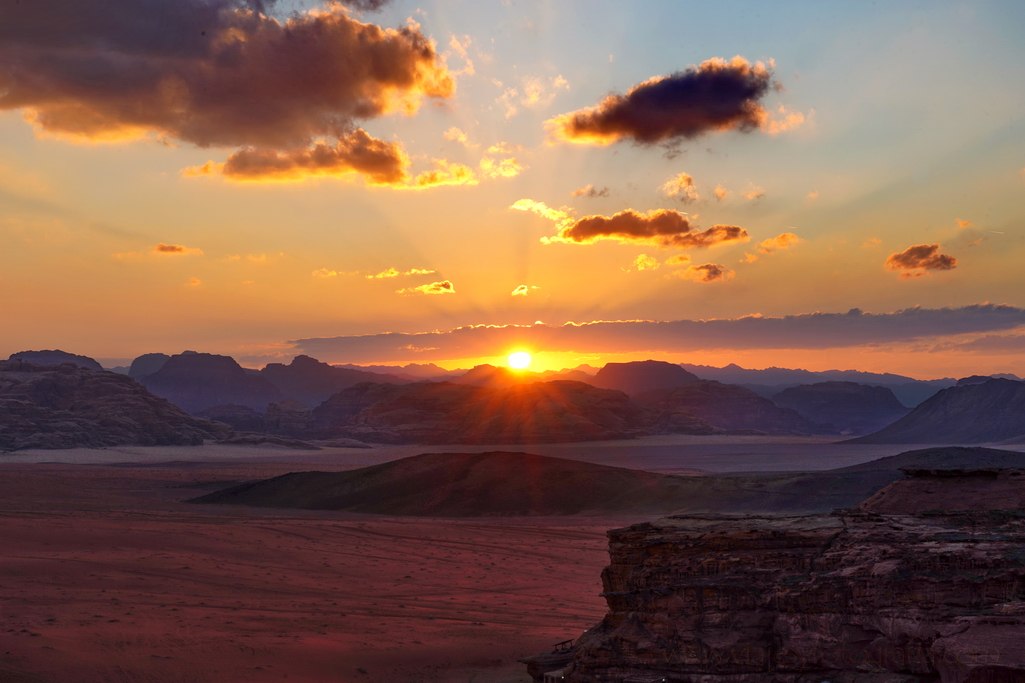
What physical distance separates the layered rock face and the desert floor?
225 inches

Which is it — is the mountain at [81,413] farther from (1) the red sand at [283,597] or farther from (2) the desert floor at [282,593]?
(1) the red sand at [283,597]

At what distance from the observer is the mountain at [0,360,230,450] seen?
13862cm

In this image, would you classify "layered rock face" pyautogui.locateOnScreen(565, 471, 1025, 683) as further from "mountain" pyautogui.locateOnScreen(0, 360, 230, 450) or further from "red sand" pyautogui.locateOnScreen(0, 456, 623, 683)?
"mountain" pyautogui.locateOnScreen(0, 360, 230, 450)

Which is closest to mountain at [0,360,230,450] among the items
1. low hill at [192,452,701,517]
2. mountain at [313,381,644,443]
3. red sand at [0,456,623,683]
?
mountain at [313,381,644,443]

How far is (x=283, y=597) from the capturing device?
28234 mm

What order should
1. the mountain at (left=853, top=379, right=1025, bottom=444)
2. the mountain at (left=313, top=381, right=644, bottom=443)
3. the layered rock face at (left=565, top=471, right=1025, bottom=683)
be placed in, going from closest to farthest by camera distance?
1. the layered rock face at (left=565, top=471, right=1025, bottom=683)
2. the mountain at (left=853, top=379, right=1025, bottom=444)
3. the mountain at (left=313, top=381, right=644, bottom=443)

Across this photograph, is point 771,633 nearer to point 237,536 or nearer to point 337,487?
point 237,536

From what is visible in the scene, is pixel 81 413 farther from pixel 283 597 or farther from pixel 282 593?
pixel 283 597

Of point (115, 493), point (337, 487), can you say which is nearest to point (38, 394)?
point (115, 493)

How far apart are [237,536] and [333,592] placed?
13883 millimetres

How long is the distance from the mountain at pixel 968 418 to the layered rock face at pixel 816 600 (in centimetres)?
15477

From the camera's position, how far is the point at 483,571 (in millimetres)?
34938

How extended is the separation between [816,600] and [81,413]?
526 feet

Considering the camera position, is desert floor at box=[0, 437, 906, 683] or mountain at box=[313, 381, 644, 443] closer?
desert floor at box=[0, 437, 906, 683]
